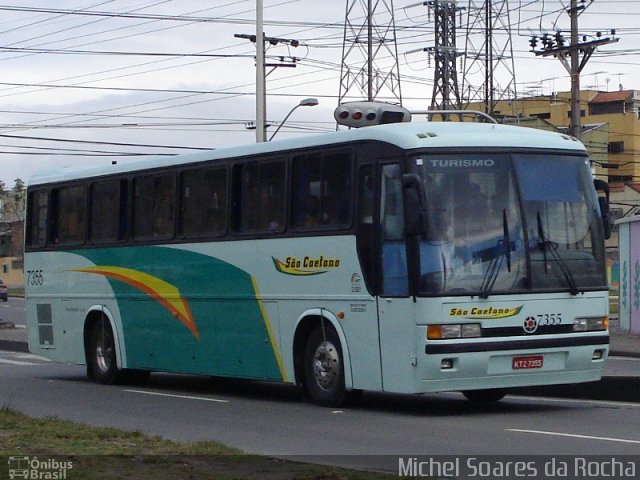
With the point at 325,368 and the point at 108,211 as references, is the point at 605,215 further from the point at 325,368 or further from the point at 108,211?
the point at 108,211

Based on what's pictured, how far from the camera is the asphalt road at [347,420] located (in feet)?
38.0

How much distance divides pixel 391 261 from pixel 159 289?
18.5 ft

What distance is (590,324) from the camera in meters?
14.9

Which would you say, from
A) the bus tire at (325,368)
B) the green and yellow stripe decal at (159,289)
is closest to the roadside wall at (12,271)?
the green and yellow stripe decal at (159,289)

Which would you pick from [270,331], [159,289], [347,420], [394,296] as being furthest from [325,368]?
[159,289]

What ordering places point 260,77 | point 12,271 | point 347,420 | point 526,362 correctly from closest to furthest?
point 347,420, point 526,362, point 260,77, point 12,271

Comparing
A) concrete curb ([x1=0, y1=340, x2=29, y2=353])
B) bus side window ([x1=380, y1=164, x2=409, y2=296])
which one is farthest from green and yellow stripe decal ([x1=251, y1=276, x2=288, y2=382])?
concrete curb ([x1=0, y1=340, x2=29, y2=353])

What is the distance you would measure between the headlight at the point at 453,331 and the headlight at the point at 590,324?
1.31 m

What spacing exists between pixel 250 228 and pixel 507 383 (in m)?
4.41

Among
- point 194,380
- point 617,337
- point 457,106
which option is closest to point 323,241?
point 194,380

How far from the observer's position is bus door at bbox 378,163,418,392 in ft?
46.6

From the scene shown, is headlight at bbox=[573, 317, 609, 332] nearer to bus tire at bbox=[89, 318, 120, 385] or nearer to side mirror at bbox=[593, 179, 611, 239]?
side mirror at bbox=[593, 179, 611, 239]

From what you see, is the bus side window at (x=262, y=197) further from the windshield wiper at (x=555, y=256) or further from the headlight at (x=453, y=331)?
the windshield wiper at (x=555, y=256)

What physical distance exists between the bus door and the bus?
21mm
